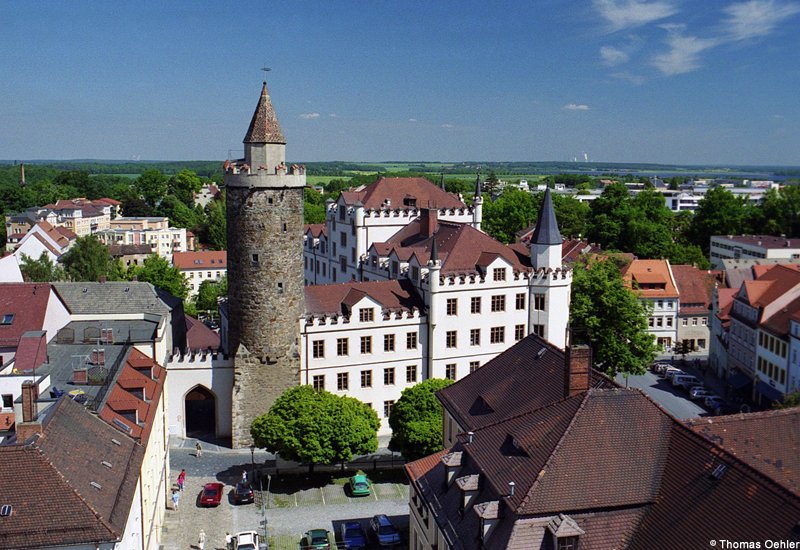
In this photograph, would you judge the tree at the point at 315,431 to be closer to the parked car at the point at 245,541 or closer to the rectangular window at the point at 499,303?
the parked car at the point at 245,541

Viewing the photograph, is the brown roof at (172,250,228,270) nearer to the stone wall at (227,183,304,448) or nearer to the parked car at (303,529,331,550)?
the stone wall at (227,183,304,448)

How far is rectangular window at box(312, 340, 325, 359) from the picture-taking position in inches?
1836

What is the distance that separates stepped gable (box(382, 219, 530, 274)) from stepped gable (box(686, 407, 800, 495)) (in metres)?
28.0

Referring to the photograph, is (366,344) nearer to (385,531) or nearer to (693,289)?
(385,531)

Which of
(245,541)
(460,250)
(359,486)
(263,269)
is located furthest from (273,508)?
(460,250)

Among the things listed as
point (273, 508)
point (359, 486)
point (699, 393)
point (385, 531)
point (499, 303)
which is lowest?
point (273, 508)

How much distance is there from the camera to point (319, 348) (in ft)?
153

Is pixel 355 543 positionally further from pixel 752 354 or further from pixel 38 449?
pixel 752 354

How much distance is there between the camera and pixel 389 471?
42844 mm

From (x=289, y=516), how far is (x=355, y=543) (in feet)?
16.7

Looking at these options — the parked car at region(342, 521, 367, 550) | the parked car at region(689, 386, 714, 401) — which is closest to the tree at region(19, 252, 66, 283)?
the parked car at region(342, 521, 367, 550)

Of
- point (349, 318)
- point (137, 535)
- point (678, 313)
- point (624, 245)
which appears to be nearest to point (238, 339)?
point (349, 318)

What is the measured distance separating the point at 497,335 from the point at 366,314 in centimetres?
942

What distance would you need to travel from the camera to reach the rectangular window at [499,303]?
50688 mm
